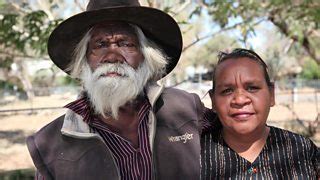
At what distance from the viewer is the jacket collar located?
223cm

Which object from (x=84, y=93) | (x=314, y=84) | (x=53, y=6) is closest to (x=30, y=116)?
(x=53, y=6)

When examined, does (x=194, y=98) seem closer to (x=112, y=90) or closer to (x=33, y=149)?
(x=112, y=90)

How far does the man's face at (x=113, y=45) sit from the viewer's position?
7.78 feet

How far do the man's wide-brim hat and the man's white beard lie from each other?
0.24 m

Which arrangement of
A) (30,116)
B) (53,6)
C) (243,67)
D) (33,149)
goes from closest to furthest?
(243,67)
(33,149)
(53,6)
(30,116)

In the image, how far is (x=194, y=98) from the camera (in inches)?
108

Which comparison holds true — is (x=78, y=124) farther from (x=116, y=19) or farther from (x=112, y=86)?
(x=116, y=19)

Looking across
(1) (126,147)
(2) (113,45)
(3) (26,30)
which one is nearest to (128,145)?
(1) (126,147)

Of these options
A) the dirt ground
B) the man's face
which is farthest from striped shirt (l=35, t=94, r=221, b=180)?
the dirt ground

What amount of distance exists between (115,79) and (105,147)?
40 cm

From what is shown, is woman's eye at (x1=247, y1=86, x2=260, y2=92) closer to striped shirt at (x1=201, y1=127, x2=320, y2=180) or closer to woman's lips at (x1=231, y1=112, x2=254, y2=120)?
woman's lips at (x1=231, y1=112, x2=254, y2=120)

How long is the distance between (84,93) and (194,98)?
709mm

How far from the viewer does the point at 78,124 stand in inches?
91.4

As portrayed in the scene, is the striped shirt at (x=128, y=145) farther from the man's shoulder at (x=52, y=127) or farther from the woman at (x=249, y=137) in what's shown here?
the woman at (x=249, y=137)
